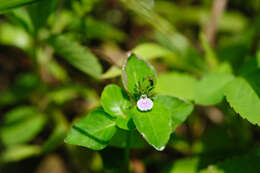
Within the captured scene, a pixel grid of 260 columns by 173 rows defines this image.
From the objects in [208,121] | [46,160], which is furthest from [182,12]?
[46,160]

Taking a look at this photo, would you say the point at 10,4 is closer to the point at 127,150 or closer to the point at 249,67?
the point at 127,150

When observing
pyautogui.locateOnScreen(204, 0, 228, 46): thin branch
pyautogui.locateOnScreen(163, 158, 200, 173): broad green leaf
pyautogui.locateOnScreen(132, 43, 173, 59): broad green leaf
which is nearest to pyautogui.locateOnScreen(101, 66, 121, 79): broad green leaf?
pyautogui.locateOnScreen(132, 43, 173, 59): broad green leaf

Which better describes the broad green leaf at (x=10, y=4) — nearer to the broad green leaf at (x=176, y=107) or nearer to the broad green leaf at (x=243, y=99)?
the broad green leaf at (x=176, y=107)

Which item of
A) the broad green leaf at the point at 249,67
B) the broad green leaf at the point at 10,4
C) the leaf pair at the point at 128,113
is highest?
the broad green leaf at the point at 10,4

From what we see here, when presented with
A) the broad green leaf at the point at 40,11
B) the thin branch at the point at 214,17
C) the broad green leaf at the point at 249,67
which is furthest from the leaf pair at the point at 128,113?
the thin branch at the point at 214,17

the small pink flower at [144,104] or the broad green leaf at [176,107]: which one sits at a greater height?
the small pink flower at [144,104]

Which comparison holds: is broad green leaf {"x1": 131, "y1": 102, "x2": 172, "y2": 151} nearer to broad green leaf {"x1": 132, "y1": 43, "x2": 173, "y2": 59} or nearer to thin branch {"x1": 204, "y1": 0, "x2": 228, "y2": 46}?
broad green leaf {"x1": 132, "y1": 43, "x2": 173, "y2": 59}

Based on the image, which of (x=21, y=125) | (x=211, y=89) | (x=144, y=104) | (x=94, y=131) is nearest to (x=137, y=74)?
(x=144, y=104)
